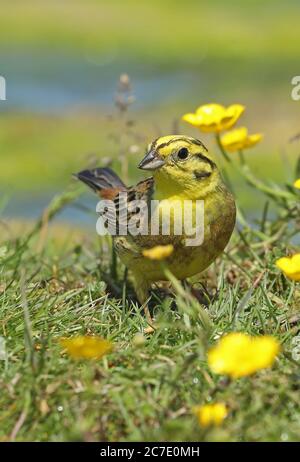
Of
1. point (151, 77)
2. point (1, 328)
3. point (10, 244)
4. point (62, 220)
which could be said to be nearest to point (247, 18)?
point (151, 77)

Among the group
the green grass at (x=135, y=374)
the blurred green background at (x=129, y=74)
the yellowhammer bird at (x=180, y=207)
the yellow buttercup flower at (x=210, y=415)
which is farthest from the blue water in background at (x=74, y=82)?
the yellow buttercup flower at (x=210, y=415)

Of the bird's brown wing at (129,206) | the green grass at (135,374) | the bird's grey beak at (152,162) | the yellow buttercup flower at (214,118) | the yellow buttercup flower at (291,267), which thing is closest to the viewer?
the green grass at (135,374)

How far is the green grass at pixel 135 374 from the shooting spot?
86.0 inches

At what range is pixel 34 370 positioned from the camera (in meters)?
2.27

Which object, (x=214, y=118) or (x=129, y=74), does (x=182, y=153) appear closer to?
(x=214, y=118)

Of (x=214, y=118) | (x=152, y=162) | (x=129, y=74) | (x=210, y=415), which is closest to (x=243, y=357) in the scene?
(x=210, y=415)

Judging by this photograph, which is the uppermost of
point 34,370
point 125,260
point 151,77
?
point 151,77

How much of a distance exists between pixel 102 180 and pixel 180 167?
2.53ft

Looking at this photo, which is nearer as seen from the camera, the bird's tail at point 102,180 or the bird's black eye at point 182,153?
the bird's black eye at point 182,153

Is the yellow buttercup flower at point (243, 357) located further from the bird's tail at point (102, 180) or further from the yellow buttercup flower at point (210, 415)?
the bird's tail at point (102, 180)

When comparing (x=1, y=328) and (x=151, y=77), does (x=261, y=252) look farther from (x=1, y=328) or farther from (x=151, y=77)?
(x=151, y=77)

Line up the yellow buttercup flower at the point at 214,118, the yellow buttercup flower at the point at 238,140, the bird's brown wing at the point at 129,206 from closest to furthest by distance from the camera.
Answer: the bird's brown wing at the point at 129,206 < the yellow buttercup flower at the point at 214,118 < the yellow buttercup flower at the point at 238,140

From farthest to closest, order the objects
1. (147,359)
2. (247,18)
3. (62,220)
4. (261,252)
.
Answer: (247,18) → (62,220) → (261,252) → (147,359)

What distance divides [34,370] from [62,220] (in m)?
3.91
